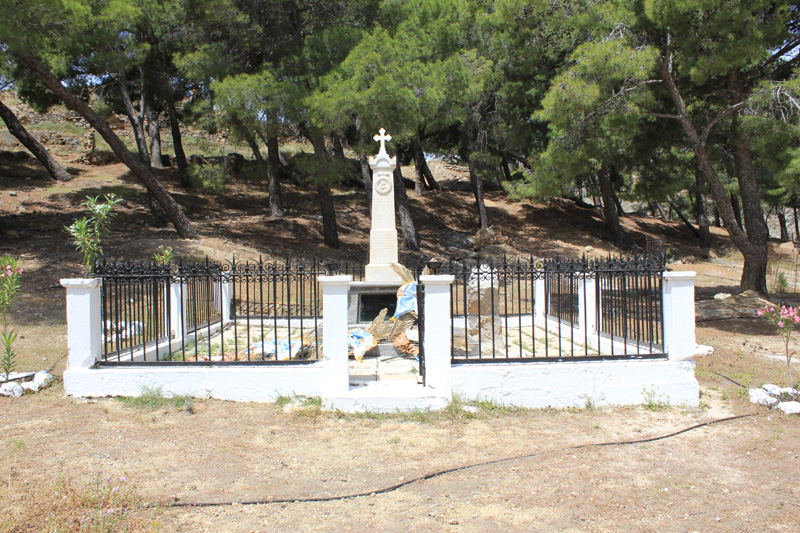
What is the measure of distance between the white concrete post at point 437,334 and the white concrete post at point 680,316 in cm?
230

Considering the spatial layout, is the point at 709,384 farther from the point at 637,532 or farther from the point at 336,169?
→ the point at 336,169

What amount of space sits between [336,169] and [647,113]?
9.39m

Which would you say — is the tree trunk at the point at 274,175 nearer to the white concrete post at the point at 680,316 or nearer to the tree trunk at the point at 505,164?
the tree trunk at the point at 505,164

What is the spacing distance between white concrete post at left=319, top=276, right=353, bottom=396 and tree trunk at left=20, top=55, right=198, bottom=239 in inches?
440

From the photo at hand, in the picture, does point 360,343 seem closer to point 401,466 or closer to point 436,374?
point 436,374

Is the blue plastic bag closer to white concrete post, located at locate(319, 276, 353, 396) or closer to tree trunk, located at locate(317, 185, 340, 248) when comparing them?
white concrete post, located at locate(319, 276, 353, 396)

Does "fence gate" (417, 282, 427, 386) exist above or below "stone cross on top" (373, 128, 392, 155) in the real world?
below

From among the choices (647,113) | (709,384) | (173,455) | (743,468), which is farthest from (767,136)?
(173,455)

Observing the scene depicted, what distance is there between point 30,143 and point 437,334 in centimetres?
2180

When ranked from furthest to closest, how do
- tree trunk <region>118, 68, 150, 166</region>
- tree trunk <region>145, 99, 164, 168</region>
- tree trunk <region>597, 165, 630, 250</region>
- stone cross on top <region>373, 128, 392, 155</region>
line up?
tree trunk <region>145, 99, 164, 168</region>
tree trunk <region>597, 165, 630, 250</region>
tree trunk <region>118, 68, 150, 166</region>
stone cross on top <region>373, 128, 392, 155</region>

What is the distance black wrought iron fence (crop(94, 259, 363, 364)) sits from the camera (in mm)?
5859

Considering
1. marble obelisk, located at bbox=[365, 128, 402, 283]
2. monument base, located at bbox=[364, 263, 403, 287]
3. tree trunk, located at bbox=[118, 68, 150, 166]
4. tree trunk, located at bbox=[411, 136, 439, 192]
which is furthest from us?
tree trunk, located at bbox=[411, 136, 439, 192]

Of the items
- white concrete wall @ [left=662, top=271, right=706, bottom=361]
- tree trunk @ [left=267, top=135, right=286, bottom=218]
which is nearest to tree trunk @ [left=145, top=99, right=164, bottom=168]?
tree trunk @ [left=267, top=135, right=286, bottom=218]

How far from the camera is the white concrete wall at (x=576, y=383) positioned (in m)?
5.44
